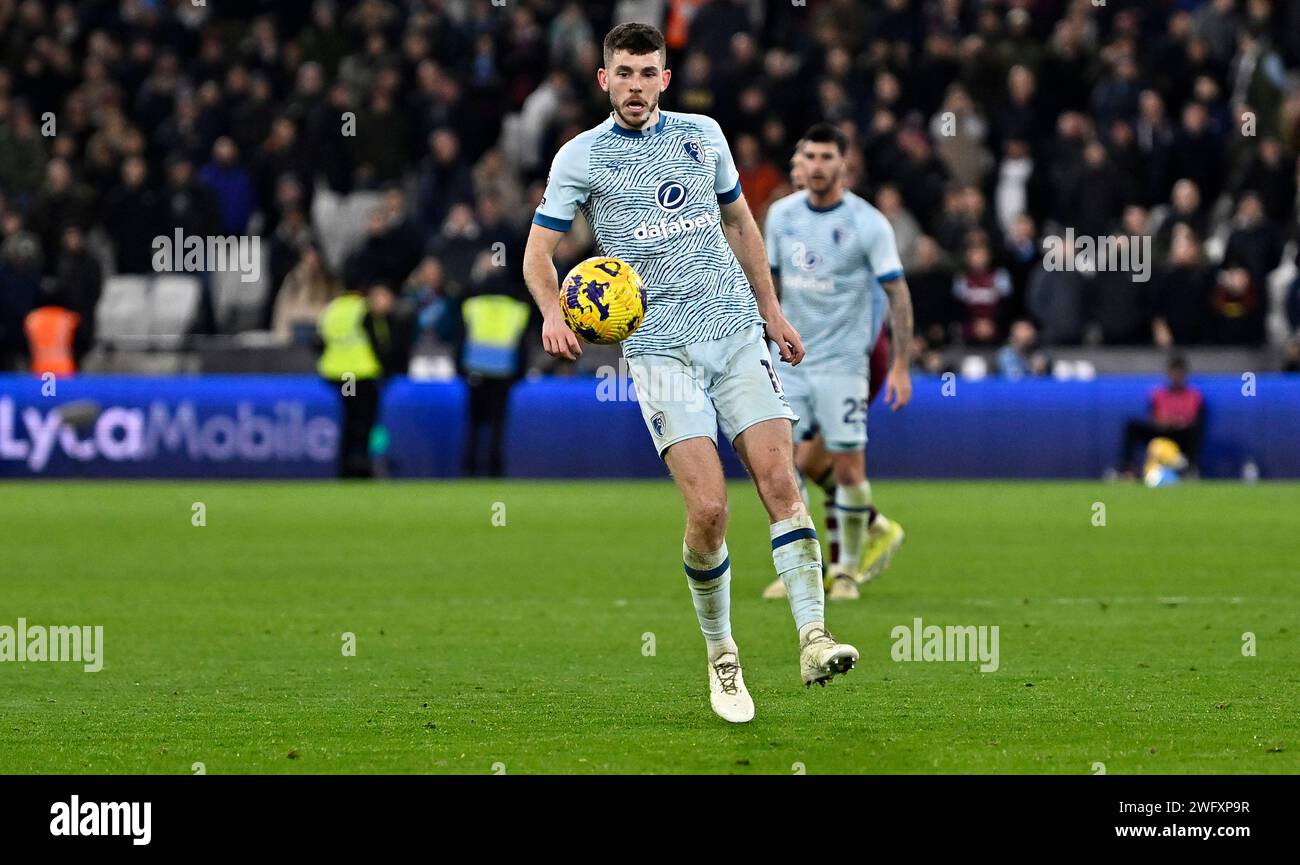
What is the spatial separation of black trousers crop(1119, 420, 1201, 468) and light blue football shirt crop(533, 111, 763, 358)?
46.7ft

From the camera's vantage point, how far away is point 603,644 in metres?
10.6

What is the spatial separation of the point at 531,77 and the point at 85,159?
220 inches

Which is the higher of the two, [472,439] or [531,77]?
[531,77]

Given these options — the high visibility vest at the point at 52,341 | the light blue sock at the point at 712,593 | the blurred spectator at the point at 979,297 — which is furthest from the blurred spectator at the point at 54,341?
the light blue sock at the point at 712,593

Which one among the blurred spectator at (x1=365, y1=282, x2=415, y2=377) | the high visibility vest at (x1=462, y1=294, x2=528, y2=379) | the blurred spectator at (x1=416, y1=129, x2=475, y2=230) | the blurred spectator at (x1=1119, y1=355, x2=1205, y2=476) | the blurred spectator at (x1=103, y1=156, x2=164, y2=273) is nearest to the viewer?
the blurred spectator at (x1=1119, y1=355, x2=1205, y2=476)

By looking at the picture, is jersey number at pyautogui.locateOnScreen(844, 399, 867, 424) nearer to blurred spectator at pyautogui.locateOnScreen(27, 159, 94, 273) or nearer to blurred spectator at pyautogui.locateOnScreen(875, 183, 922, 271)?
blurred spectator at pyautogui.locateOnScreen(875, 183, 922, 271)

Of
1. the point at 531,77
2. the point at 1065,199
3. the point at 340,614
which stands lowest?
the point at 340,614

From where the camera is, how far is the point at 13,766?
727 centimetres

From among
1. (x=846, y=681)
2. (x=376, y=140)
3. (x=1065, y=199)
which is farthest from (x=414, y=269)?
(x=846, y=681)

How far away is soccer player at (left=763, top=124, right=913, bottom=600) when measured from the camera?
12.8 m

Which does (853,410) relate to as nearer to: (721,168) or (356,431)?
(721,168)

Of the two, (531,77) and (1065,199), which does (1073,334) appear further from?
(531,77)

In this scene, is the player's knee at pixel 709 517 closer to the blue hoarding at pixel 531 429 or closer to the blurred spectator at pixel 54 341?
the blue hoarding at pixel 531 429

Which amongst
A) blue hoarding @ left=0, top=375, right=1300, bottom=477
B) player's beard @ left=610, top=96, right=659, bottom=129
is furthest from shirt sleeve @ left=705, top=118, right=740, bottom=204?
blue hoarding @ left=0, top=375, right=1300, bottom=477
